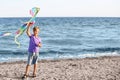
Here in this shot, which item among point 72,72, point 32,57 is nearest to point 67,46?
point 72,72

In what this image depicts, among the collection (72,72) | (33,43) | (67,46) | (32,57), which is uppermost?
(33,43)

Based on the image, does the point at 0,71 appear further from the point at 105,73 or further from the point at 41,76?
the point at 105,73

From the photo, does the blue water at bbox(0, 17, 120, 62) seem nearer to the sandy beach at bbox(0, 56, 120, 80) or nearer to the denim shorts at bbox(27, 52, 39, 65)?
the denim shorts at bbox(27, 52, 39, 65)

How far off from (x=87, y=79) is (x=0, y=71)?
337 cm

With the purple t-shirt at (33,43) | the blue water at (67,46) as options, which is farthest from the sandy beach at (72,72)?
the blue water at (67,46)

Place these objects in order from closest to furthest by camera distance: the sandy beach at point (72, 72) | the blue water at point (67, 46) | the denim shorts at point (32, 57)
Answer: the denim shorts at point (32, 57), the sandy beach at point (72, 72), the blue water at point (67, 46)

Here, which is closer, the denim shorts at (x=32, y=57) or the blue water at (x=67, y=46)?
the denim shorts at (x=32, y=57)

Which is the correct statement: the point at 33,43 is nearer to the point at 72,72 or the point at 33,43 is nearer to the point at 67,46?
the point at 72,72

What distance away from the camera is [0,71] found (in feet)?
40.6

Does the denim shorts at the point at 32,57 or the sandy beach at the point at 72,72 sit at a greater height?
the denim shorts at the point at 32,57

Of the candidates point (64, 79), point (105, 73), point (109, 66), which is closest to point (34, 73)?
point (64, 79)

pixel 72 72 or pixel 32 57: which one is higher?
pixel 32 57

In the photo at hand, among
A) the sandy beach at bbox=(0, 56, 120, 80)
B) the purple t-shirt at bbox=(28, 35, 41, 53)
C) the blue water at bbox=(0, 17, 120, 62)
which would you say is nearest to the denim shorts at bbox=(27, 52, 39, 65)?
the purple t-shirt at bbox=(28, 35, 41, 53)

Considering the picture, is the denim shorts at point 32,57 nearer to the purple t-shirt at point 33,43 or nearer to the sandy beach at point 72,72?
the purple t-shirt at point 33,43
